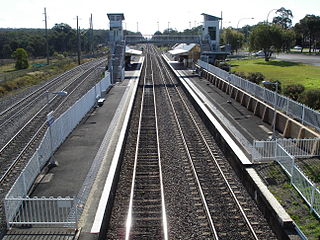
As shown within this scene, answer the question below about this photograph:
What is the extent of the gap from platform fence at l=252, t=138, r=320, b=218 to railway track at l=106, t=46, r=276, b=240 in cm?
142

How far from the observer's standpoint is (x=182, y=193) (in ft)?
44.6

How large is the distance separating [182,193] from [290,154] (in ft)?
15.1

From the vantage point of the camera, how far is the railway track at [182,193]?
11156mm

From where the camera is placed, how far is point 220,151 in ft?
61.1

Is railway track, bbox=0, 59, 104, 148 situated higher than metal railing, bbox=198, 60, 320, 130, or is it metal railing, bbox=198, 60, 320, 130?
metal railing, bbox=198, 60, 320, 130

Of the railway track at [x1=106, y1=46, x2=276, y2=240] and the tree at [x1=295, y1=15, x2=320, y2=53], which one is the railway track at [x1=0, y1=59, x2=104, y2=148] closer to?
the railway track at [x1=106, y1=46, x2=276, y2=240]

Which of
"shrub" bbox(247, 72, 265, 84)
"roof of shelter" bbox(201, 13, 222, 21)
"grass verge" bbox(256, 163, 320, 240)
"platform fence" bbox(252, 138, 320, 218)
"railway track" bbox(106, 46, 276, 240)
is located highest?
"roof of shelter" bbox(201, 13, 222, 21)

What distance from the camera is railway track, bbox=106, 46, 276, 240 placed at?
11.2m

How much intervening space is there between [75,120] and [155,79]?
1099 inches

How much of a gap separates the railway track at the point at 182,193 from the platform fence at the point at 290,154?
4.67 ft

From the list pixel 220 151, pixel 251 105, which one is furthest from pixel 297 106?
pixel 251 105

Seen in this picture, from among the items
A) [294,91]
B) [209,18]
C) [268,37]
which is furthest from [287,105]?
[268,37]

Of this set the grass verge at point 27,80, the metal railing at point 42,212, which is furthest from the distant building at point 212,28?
the metal railing at point 42,212

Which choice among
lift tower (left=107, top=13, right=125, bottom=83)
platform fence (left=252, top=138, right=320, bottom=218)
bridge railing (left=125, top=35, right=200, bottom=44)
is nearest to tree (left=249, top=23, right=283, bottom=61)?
bridge railing (left=125, top=35, right=200, bottom=44)
